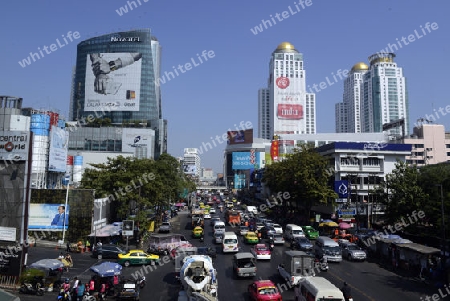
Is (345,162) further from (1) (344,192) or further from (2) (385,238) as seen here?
(2) (385,238)

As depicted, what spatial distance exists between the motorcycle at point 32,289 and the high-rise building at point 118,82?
96.2 meters

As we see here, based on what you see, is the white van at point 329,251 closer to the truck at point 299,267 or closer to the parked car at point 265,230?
the truck at point 299,267

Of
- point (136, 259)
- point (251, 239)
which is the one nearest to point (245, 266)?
point (136, 259)

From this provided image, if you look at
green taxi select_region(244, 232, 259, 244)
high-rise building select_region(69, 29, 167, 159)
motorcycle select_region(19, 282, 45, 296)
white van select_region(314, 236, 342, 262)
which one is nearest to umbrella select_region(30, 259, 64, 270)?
motorcycle select_region(19, 282, 45, 296)

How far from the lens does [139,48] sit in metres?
136

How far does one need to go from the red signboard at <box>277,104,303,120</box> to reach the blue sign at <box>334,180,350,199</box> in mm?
141061

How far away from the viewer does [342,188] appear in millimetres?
54812

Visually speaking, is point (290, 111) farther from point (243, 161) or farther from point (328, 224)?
point (328, 224)

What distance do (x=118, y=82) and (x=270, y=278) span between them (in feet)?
364

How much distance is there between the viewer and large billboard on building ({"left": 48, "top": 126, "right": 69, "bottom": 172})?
56.2 m

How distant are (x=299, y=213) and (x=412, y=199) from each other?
1338 inches

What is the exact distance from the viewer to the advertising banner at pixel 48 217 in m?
38.6

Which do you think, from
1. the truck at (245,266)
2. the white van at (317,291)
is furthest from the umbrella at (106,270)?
the white van at (317,291)

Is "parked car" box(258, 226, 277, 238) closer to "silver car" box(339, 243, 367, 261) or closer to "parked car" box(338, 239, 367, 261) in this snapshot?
"parked car" box(338, 239, 367, 261)
